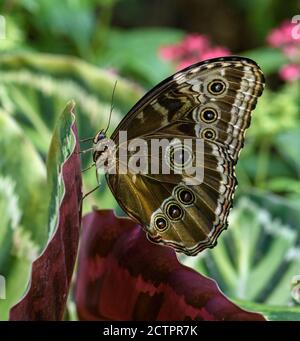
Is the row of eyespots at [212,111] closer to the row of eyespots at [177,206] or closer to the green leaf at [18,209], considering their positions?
the row of eyespots at [177,206]

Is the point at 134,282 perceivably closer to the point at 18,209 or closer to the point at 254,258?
the point at 18,209

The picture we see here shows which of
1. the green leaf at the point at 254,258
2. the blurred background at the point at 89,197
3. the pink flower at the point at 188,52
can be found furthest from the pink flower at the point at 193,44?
the green leaf at the point at 254,258

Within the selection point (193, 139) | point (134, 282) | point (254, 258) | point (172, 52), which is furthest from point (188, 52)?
point (134, 282)

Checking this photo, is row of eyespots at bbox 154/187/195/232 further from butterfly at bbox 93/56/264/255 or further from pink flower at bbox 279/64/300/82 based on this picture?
pink flower at bbox 279/64/300/82
